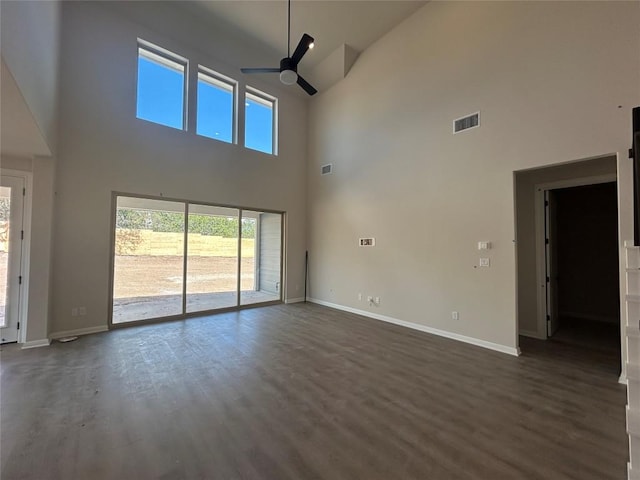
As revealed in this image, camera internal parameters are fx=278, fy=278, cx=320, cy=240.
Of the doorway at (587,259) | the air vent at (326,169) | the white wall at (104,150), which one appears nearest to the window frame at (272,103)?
the white wall at (104,150)

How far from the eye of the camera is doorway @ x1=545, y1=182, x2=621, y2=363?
580 cm

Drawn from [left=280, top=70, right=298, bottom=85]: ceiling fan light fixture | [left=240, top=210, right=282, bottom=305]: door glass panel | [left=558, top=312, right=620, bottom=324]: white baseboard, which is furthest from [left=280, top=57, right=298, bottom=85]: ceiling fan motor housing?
[left=558, top=312, right=620, bottom=324]: white baseboard

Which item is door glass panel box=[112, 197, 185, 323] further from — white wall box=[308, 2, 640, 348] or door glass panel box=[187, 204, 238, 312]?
white wall box=[308, 2, 640, 348]

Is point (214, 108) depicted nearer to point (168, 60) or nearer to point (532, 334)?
point (168, 60)

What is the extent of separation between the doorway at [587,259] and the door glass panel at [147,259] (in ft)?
24.1

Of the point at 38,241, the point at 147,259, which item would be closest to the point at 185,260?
the point at 147,259

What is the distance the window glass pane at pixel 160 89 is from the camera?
5.38 m

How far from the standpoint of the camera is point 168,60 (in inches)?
227

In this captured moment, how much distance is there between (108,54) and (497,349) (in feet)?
26.3

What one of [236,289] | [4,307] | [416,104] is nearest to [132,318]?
[4,307]

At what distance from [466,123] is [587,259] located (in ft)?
15.7

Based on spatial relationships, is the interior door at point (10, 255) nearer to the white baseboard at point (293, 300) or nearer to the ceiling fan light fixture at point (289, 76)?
the ceiling fan light fixture at point (289, 76)

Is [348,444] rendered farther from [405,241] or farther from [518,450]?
[405,241]

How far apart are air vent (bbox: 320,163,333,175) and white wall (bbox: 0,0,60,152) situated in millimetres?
5108
